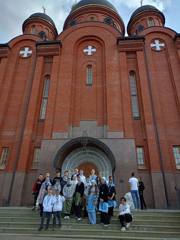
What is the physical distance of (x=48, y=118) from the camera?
1430 centimetres

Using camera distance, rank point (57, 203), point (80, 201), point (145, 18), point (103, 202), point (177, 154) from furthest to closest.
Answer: point (145, 18) < point (177, 154) < point (80, 201) < point (103, 202) < point (57, 203)

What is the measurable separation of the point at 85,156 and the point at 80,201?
5463 millimetres

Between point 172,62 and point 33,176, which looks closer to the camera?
point 33,176

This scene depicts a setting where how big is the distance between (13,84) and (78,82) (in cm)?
527

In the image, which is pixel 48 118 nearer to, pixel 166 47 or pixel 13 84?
pixel 13 84

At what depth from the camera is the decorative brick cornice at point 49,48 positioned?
674 inches

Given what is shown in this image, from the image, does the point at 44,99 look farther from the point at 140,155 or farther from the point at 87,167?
the point at 140,155

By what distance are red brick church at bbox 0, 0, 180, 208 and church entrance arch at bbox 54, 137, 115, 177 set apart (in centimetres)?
6

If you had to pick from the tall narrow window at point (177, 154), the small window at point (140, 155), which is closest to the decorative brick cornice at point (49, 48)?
the small window at point (140, 155)

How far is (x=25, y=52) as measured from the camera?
18.0 m

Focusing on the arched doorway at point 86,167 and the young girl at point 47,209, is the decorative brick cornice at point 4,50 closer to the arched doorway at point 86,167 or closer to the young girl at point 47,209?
the arched doorway at point 86,167

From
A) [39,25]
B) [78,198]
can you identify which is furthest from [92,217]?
[39,25]

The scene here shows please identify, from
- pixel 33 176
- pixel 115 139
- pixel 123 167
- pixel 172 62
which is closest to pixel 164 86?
pixel 172 62

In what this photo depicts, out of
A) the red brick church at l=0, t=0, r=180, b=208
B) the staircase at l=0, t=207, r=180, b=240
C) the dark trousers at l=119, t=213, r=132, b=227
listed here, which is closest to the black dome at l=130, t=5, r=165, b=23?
the red brick church at l=0, t=0, r=180, b=208
